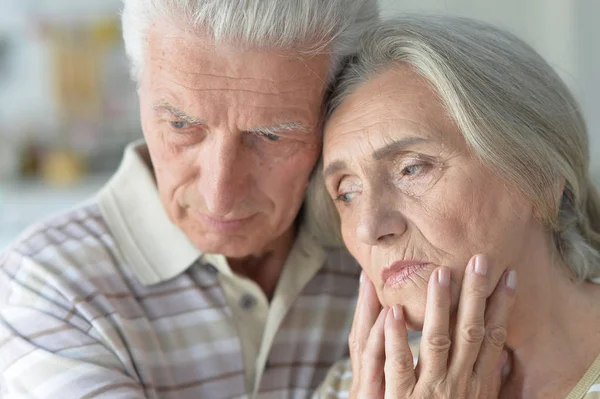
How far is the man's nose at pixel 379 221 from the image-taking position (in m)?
1.45

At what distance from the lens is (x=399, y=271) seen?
4.83ft

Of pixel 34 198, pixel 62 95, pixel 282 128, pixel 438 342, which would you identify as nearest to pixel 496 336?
pixel 438 342

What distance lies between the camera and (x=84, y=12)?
536 cm

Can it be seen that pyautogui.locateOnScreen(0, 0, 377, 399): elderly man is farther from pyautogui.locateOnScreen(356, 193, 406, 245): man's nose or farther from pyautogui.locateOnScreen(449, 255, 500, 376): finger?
pyautogui.locateOnScreen(449, 255, 500, 376): finger

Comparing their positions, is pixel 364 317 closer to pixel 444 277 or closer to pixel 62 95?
pixel 444 277

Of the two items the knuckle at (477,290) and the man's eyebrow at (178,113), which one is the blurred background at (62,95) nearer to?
the man's eyebrow at (178,113)

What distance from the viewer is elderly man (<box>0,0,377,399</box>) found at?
4.78ft

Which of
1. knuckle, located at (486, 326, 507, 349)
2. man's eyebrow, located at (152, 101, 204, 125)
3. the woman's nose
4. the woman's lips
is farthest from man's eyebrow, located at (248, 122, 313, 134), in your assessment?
knuckle, located at (486, 326, 507, 349)

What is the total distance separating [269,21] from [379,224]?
0.43m

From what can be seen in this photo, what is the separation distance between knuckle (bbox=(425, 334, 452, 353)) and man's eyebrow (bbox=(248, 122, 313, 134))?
1.58 ft

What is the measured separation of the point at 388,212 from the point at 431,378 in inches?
12.4

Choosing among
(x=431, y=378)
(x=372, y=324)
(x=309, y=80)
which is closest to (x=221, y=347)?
(x=372, y=324)

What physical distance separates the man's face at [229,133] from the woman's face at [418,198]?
0.13 m

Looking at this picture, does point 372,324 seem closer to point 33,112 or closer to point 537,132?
point 537,132
